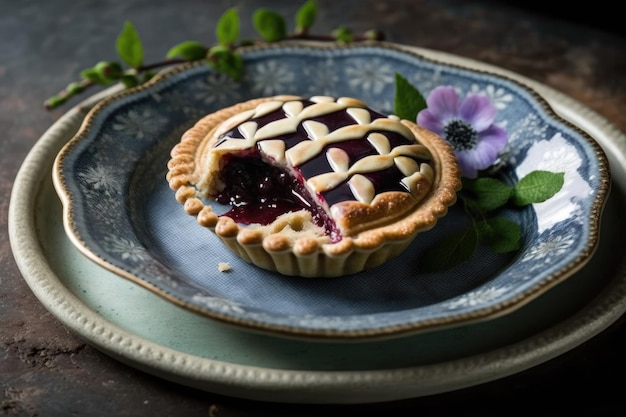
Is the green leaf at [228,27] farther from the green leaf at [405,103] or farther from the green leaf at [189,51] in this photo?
the green leaf at [405,103]

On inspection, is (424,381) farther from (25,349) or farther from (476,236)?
(25,349)

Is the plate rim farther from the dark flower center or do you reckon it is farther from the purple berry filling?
the dark flower center

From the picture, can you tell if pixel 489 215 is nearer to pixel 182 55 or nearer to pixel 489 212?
pixel 489 212

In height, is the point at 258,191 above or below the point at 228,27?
below

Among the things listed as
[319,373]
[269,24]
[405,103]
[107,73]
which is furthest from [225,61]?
[319,373]

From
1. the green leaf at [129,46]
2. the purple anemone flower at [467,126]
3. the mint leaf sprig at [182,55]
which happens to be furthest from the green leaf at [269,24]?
the purple anemone flower at [467,126]

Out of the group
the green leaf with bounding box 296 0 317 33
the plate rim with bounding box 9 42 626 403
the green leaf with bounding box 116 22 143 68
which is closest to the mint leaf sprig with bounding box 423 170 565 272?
the plate rim with bounding box 9 42 626 403
